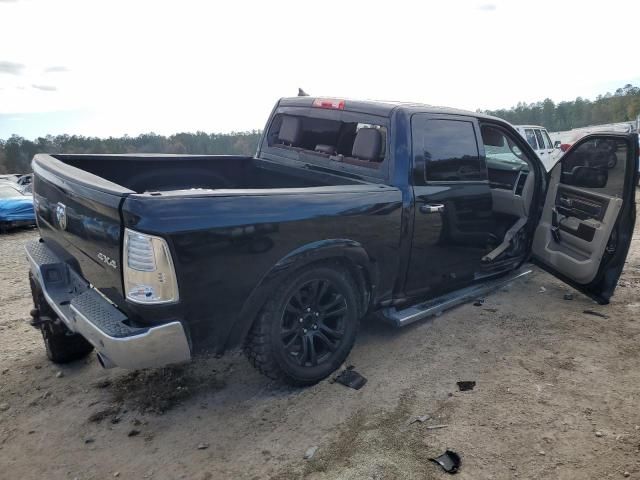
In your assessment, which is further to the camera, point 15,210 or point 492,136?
point 15,210

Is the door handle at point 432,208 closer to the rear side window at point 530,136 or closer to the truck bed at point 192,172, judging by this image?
the truck bed at point 192,172

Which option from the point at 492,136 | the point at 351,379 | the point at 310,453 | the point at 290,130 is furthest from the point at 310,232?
the point at 492,136

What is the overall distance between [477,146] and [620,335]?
1997 millimetres

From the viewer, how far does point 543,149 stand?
14.7m

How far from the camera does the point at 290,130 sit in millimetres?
4664

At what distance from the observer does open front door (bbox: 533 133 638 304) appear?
4.37 meters

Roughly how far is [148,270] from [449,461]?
1.89 metres

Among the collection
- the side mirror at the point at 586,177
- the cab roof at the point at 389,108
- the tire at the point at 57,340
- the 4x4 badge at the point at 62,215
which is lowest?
the tire at the point at 57,340

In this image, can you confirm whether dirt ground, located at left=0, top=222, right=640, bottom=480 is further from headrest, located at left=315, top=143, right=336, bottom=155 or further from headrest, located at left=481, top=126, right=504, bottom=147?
headrest, located at left=481, top=126, right=504, bottom=147

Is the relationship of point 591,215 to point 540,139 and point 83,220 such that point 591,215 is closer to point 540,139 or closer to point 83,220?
point 83,220

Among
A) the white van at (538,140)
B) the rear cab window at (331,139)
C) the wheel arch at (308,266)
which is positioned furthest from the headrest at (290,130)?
the white van at (538,140)

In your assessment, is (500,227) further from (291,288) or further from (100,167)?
(100,167)

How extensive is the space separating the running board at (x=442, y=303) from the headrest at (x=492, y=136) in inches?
53.1

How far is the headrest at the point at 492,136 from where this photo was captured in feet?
14.6
